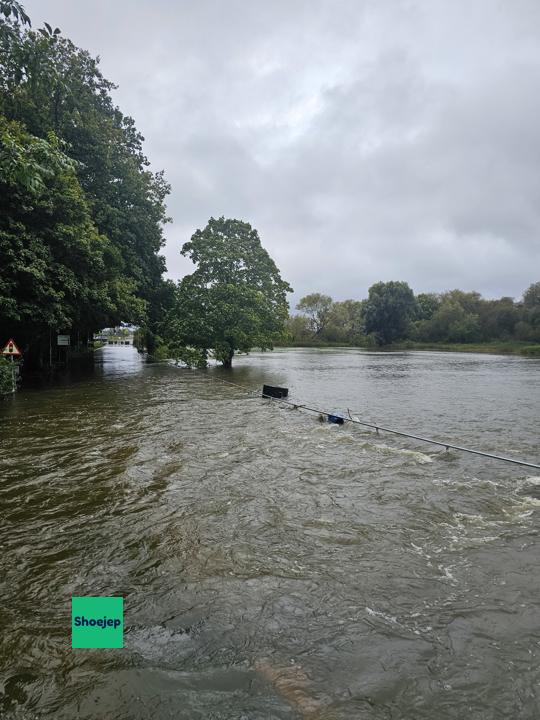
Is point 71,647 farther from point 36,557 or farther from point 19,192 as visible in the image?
point 19,192

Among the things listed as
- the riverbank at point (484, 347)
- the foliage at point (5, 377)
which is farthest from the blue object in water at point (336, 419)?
the riverbank at point (484, 347)

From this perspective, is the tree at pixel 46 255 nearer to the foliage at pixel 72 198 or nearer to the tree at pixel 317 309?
the foliage at pixel 72 198

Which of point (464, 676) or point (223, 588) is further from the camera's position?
point (223, 588)

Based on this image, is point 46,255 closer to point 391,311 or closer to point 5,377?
point 5,377

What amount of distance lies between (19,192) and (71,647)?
53.1ft

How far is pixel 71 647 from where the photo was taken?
9.62 ft

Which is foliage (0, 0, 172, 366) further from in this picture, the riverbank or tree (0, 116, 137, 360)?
the riverbank

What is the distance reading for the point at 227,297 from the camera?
27938 millimetres

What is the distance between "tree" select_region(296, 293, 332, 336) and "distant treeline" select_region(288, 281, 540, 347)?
0.81ft

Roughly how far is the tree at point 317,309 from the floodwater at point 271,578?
96553 mm

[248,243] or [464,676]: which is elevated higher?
[248,243]

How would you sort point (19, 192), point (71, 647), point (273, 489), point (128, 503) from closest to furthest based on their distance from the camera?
point (71, 647) < point (128, 503) < point (273, 489) < point (19, 192)

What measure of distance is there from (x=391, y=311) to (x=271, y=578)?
87.5m

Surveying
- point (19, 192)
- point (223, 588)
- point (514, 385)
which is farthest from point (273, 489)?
point (514, 385)
